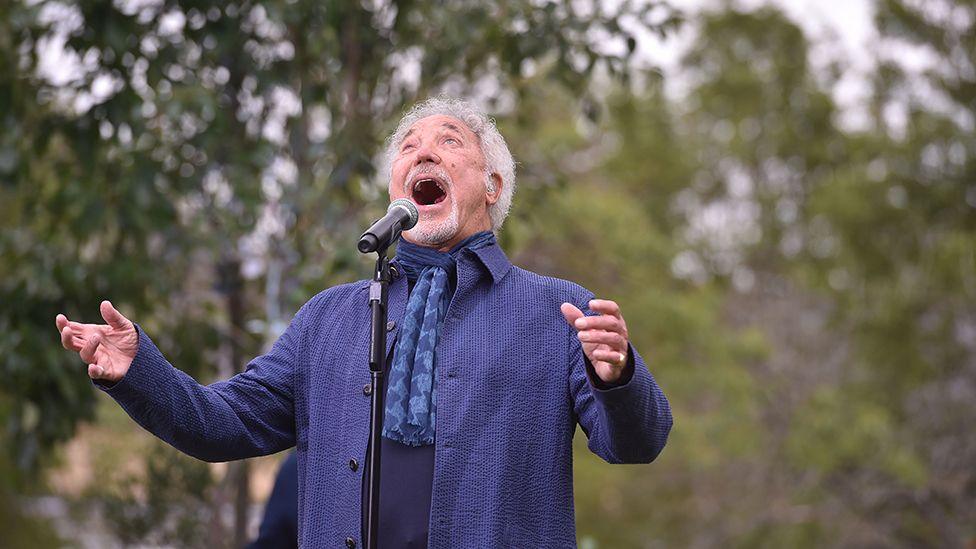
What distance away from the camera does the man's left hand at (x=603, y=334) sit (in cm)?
210

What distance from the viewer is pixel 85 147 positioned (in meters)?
4.95

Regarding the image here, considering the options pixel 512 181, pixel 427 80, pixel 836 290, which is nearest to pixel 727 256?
pixel 836 290

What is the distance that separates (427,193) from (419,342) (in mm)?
344

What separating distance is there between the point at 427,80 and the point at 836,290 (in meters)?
12.4

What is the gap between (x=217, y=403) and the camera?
2424 mm

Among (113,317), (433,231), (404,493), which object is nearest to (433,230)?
(433,231)

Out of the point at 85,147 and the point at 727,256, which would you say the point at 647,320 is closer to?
the point at 727,256

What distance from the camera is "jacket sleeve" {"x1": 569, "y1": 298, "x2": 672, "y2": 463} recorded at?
86.0 inches

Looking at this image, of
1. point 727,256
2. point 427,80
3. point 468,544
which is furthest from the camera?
point 727,256

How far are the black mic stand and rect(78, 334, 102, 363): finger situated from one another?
45 centimetres

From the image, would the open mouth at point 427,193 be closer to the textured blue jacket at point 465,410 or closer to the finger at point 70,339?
the textured blue jacket at point 465,410

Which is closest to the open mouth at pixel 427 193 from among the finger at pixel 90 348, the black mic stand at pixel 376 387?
the black mic stand at pixel 376 387

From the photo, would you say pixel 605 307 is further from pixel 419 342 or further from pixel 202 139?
pixel 202 139

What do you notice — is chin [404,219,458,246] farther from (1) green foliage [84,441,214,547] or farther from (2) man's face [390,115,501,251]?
(1) green foliage [84,441,214,547]
